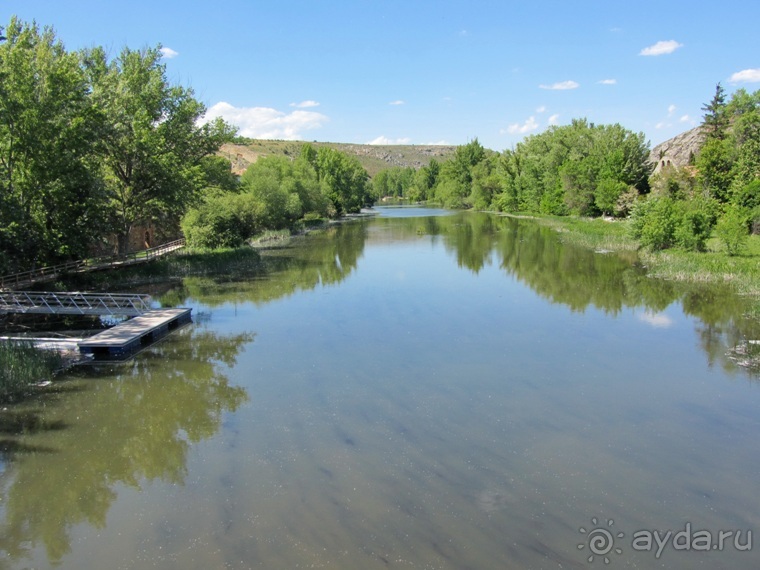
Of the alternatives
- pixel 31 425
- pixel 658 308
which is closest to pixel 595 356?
pixel 658 308

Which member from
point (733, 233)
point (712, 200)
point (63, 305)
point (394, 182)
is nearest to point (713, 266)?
point (733, 233)

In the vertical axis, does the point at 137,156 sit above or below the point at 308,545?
above

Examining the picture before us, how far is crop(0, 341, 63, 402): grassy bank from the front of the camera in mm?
14031

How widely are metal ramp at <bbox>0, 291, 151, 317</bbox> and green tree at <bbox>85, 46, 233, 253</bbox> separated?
781 cm

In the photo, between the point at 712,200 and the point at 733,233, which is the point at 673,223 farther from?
the point at 712,200

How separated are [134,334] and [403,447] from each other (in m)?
11.4

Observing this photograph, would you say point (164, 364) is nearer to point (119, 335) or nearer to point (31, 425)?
point (119, 335)

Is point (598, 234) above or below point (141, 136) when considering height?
below

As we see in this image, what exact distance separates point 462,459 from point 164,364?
33.5 ft

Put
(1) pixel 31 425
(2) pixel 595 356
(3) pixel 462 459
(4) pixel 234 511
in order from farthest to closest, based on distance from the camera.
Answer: (2) pixel 595 356 < (1) pixel 31 425 < (3) pixel 462 459 < (4) pixel 234 511

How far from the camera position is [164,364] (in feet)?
54.4

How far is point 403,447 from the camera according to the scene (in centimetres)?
1075

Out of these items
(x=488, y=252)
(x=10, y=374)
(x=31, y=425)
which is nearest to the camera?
(x=31, y=425)

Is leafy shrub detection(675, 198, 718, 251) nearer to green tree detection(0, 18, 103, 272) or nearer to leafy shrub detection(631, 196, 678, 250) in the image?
leafy shrub detection(631, 196, 678, 250)
